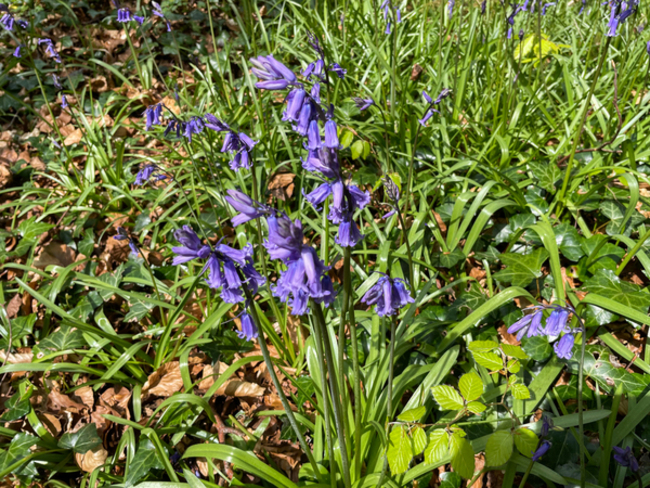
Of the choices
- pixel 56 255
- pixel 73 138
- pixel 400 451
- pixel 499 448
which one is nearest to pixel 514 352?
pixel 499 448

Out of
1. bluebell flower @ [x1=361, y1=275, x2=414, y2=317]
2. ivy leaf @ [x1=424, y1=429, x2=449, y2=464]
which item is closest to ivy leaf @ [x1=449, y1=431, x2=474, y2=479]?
ivy leaf @ [x1=424, y1=429, x2=449, y2=464]

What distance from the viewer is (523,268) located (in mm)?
2635

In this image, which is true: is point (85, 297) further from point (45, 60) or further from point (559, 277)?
point (45, 60)

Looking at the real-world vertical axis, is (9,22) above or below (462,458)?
above

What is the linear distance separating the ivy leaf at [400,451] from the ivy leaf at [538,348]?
44.0 inches

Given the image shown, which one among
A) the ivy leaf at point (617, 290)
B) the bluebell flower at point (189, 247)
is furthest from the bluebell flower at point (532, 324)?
the bluebell flower at point (189, 247)

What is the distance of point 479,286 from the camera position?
2787mm

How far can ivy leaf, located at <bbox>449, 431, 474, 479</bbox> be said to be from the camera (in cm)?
144

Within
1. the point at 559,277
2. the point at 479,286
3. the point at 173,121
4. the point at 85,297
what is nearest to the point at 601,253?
the point at 559,277

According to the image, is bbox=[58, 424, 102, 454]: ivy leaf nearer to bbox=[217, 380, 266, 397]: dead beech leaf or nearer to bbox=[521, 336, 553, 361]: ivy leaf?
bbox=[217, 380, 266, 397]: dead beech leaf

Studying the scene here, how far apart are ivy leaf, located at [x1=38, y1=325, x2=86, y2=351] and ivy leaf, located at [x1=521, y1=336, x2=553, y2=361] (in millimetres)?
2791

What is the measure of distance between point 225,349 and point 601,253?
2510 mm

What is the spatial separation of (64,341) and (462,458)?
2.64m

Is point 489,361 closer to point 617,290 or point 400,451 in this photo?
point 400,451
